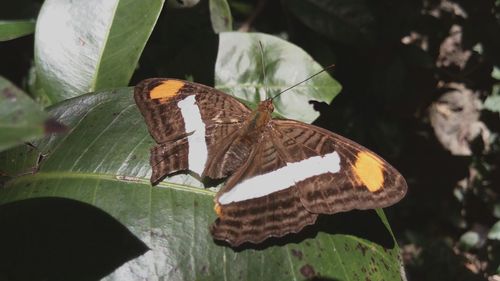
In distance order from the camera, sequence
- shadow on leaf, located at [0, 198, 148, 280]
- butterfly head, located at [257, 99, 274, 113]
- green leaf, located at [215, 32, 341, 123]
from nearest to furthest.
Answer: shadow on leaf, located at [0, 198, 148, 280], butterfly head, located at [257, 99, 274, 113], green leaf, located at [215, 32, 341, 123]

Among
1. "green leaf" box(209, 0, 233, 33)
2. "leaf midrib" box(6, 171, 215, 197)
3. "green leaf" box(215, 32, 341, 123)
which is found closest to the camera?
"leaf midrib" box(6, 171, 215, 197)

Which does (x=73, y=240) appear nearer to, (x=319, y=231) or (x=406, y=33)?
(x=319, y=231)

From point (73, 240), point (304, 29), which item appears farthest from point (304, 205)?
point (304, 29)

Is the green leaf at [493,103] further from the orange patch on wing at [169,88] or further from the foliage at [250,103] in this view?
the orange patch on wing at [169,88]

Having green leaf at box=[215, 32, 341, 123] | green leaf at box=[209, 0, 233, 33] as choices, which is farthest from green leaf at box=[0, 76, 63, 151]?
green leaf at box=[209, 0, 233, 33]

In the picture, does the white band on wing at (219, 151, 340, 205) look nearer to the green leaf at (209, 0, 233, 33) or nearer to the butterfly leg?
the butterfly leg

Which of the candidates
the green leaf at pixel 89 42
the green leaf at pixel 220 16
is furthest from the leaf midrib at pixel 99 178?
the green leaf at pixel 220 16
